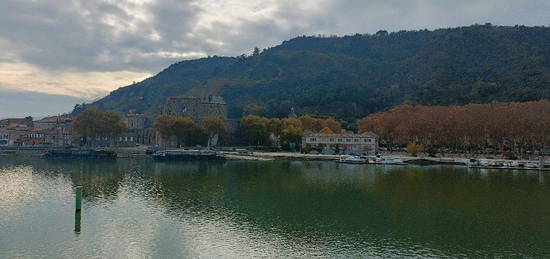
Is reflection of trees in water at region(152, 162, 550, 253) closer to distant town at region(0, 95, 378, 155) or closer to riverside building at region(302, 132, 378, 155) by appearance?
riverside building at region(302, 132, 378, 155)

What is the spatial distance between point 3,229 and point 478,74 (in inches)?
5265

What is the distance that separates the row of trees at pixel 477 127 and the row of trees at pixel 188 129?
33204 mm

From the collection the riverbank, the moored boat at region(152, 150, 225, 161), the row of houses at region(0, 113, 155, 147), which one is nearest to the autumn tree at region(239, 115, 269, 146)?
the riverbank

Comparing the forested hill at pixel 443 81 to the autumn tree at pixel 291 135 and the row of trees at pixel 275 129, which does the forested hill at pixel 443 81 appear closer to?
the row of trees at pixel 275 129

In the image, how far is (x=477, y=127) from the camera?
73.4m

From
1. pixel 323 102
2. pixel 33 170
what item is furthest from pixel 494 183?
pixel 323 102

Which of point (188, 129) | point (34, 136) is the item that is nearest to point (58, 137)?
point (34, 136)

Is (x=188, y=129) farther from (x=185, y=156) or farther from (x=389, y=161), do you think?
(x=389, y=161)

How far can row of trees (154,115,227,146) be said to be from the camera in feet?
289

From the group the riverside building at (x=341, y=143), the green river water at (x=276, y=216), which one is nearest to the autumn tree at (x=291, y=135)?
the riverside building at (x=341, y=143)

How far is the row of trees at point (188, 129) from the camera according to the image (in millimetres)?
88000

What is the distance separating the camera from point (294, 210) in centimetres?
3192

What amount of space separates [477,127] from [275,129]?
1628 inches

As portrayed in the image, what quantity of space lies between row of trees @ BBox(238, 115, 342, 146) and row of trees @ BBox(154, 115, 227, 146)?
19.5ft
